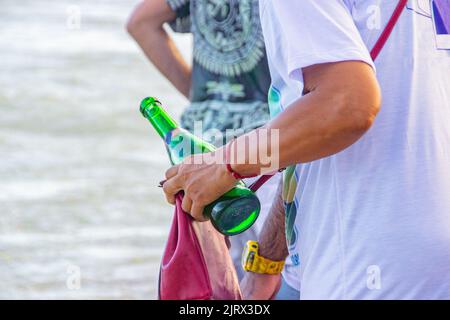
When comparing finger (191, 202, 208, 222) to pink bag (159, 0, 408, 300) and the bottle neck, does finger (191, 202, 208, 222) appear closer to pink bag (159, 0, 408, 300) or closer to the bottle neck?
pink bag (159, 0, 408, 300)

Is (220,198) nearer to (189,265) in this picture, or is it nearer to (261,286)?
(189,265)

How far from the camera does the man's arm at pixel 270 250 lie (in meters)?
3.07

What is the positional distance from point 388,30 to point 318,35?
0.20 m

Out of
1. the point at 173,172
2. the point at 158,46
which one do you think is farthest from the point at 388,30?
the point at 158,46

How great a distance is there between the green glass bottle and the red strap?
0.45m

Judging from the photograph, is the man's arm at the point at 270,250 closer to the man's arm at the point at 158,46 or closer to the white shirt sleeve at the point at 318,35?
the white shirt sleeve at the point at 318,35

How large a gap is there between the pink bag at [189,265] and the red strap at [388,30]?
22.2 inches

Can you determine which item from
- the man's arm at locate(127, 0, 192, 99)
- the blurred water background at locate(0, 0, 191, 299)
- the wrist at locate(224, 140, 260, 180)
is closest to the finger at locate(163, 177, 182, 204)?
the wrist at locate(224, 140, 260, 180)

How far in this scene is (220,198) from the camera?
2.53 metres

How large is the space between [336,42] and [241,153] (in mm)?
321

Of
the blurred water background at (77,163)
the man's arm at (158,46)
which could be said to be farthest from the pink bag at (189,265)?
the blurred water background at (77,163)

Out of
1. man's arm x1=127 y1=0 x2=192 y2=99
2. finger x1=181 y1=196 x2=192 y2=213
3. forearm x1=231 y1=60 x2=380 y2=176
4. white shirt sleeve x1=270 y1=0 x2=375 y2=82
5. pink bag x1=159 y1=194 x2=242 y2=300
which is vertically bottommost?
pink bag x1=159 y1=194 x2=242 y2=300

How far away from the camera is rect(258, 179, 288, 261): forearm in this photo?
307 cm
